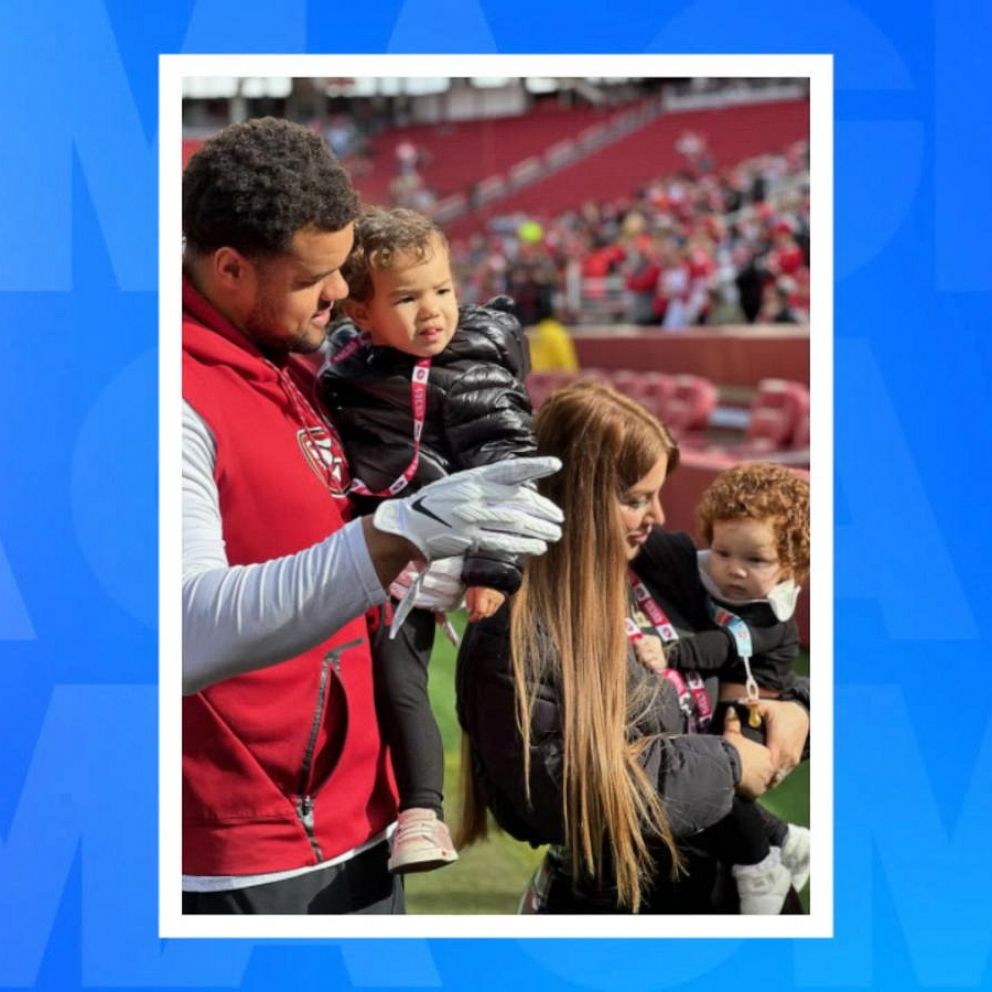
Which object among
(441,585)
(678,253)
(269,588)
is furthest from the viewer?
(678,253)

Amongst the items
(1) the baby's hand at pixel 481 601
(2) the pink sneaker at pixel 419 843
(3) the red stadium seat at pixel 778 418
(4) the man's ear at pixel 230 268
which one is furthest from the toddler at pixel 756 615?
(3) the red stadium seat at pixel 778 418

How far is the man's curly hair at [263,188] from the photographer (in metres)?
1.97

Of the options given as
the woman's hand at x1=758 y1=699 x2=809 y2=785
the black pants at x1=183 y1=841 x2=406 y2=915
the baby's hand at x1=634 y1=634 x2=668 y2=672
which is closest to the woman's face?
the baby's hand at x1=634 y1=634 x2=668 y2=672

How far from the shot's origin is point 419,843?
2145 millimetres

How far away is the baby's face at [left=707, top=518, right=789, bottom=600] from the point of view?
2.50 m

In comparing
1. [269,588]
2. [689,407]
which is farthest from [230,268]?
[689,407]

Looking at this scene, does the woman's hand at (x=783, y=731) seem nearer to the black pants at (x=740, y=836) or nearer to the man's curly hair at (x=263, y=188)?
the black pants at (x=740, y=836)

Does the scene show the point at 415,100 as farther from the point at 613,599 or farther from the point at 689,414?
the point at 613,599

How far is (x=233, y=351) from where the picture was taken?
2010 mm

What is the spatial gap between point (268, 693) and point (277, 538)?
224 millimetres

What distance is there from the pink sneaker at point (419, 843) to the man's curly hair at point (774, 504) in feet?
2.50

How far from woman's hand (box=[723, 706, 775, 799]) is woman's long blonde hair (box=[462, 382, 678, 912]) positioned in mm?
174
